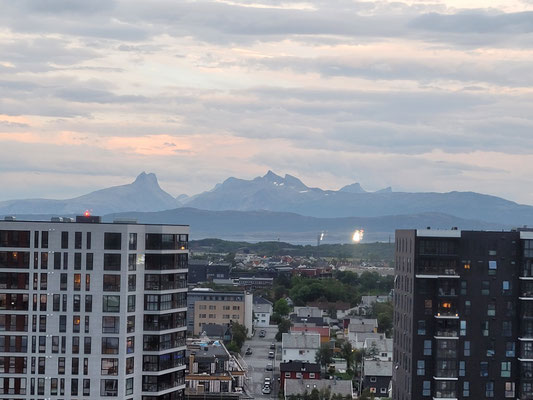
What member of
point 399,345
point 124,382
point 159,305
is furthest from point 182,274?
point 399,345

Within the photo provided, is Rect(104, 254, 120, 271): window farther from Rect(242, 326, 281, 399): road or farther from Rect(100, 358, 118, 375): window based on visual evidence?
Rect(242, 326, 281, 399): road

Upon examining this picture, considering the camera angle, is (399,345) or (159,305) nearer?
(159,305)

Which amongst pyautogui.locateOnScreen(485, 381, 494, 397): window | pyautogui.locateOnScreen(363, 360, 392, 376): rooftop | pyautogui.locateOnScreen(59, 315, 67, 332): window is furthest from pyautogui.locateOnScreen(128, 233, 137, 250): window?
pyautogui.locateOnScreen(363, 360, 392, 376): rooftop

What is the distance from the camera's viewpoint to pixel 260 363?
154m

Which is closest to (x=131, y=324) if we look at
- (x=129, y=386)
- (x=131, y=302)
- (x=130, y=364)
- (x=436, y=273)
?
(x=131, y=302)

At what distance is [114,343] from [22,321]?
559cm

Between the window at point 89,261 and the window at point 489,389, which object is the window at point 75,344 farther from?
the window at point 489,389

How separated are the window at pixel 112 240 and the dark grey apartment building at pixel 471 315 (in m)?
22.8

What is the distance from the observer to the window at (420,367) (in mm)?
75812

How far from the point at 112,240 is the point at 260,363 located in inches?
3616

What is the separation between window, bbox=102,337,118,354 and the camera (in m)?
63.7

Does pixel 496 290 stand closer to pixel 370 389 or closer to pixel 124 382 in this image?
pixel 124 382

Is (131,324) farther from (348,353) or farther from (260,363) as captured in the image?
(348,353)

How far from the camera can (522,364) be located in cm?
7481
